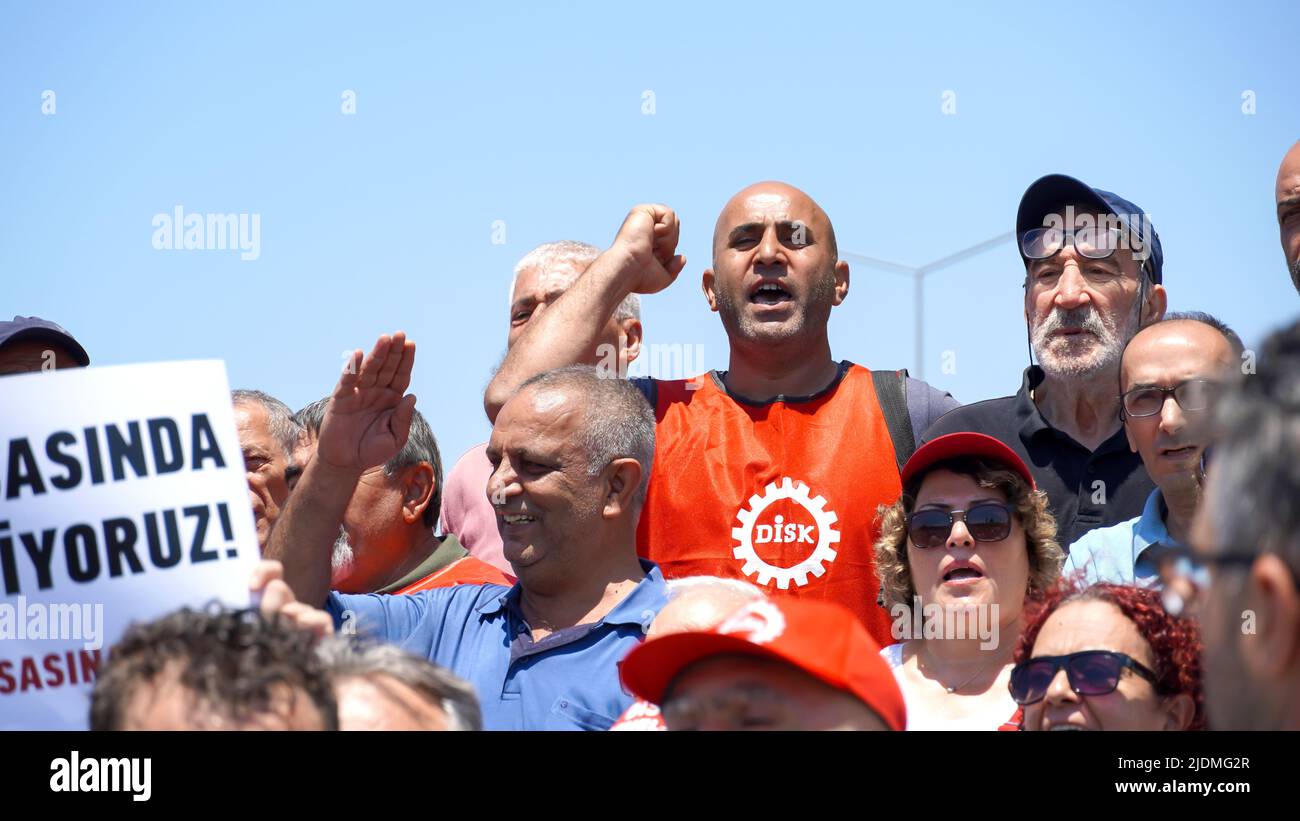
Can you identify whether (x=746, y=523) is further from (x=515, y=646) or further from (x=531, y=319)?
(x=531, y=319)

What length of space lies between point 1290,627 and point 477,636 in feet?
9.91

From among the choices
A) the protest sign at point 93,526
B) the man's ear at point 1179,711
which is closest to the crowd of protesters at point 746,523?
the man's ear at point 1179,711

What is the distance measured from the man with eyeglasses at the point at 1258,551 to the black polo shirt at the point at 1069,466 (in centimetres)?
317

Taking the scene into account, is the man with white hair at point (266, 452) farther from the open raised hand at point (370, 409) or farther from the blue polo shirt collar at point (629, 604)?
the blue polo shirt collar at point (629, 604)

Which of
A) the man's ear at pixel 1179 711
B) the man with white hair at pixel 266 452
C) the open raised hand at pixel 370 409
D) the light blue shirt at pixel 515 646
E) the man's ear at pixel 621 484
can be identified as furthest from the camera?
the man with white hair at pixel 266 452

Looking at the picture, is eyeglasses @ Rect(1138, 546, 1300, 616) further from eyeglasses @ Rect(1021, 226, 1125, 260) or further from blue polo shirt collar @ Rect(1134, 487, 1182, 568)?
eyeglasses @ Rect(1021, 226, 1125, 260)

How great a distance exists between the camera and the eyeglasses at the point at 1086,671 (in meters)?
3.31

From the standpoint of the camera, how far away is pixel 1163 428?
14.4ft

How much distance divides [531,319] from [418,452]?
688 millimetres

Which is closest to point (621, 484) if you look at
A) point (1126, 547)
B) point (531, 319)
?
point (531, 319)
